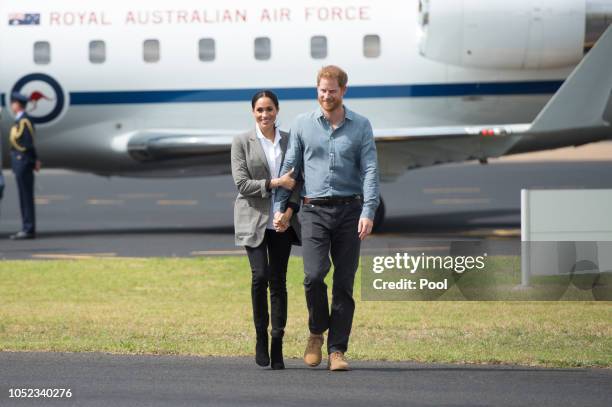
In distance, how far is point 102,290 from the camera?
1328cm

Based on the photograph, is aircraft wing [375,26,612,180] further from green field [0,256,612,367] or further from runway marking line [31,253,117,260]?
green field [0,256,612,367]

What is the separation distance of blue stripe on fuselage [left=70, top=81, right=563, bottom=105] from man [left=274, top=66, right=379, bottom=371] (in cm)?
960

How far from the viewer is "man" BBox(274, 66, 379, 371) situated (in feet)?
29.5

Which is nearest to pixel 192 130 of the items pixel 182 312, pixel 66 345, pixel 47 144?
pixel 47 144

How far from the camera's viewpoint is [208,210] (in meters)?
23.7

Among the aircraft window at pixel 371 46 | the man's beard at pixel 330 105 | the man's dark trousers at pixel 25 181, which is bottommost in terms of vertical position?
the man's dark trousers at pixel 25 181

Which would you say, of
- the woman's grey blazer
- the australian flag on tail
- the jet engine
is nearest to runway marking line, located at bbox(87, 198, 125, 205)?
the australian flag on tail

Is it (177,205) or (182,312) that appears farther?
(177,205)

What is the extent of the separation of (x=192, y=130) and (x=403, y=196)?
7.97 metres

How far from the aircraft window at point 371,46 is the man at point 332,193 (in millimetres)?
9591

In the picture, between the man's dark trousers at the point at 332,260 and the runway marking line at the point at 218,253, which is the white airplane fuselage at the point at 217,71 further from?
the man's dark trousers at the point at 332,260

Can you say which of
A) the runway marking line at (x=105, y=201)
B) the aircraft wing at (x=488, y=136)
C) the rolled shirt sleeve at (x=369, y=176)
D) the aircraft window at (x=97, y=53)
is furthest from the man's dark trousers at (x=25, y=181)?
the rolled shirt sleeve at (x=369, y=176)

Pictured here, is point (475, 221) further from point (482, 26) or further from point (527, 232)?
point (527, 232)

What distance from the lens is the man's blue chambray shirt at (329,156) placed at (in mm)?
9000
